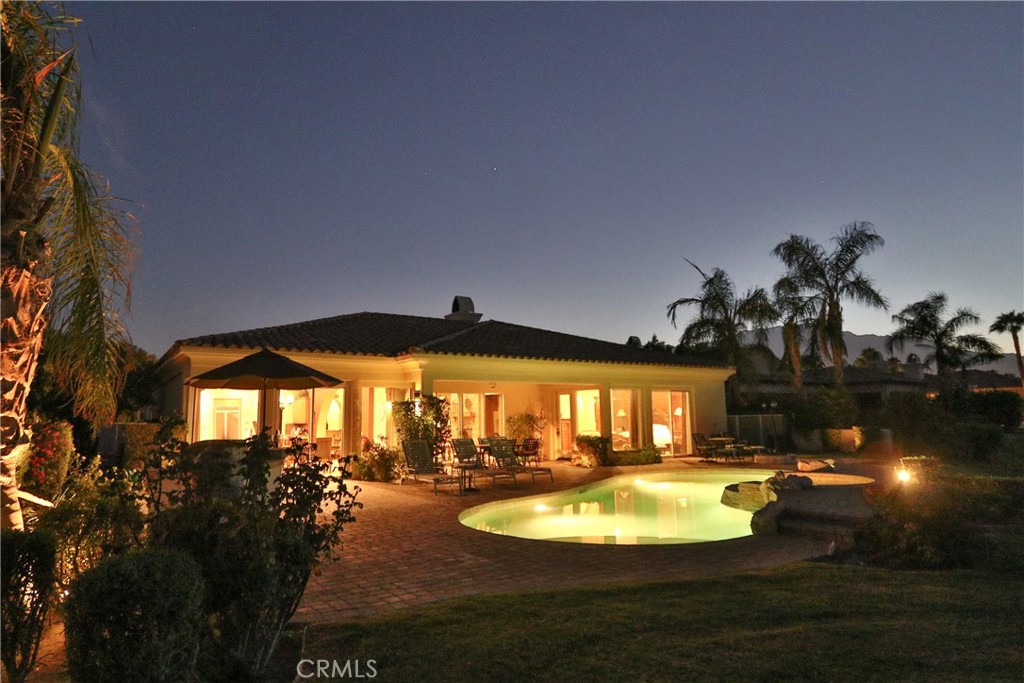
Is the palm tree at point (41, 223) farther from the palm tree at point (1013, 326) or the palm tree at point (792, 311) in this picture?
the palm tree at point (1013, 326)

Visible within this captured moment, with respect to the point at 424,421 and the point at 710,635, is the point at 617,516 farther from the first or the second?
the point at 710,635

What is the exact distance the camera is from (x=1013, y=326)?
157 feet

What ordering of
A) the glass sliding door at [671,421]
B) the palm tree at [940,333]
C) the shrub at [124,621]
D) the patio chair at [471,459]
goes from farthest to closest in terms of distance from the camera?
the palm tree at [940,333]
the glass sliding door at [671,421]
the patio chair at [471,459]
the shrub at [124,621]

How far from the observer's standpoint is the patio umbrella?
962 centimetres

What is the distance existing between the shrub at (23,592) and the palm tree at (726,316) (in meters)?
24.5

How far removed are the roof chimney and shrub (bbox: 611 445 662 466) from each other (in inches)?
349

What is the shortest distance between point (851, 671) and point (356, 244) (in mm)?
19006

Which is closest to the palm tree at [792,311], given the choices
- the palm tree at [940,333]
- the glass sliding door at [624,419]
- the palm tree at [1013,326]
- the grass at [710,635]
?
the glass sliding door at [624,419]

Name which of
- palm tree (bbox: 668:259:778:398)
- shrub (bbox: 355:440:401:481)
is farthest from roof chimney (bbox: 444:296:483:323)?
shrub (bbox: 355:440:401:481)

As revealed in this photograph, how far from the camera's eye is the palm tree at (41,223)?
14.6ft

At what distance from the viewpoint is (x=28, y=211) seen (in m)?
4.60

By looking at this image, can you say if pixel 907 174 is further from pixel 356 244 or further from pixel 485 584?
pixel 356 244

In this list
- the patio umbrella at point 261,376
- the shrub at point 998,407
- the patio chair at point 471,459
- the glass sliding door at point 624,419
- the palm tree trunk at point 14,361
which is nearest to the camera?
the palm tree trunk at point 14,361

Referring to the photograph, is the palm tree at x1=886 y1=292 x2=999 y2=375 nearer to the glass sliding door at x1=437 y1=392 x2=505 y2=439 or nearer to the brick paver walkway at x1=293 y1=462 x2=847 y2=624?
the glass sliding door at x1=437 y1=392 x2=505 y2=439
